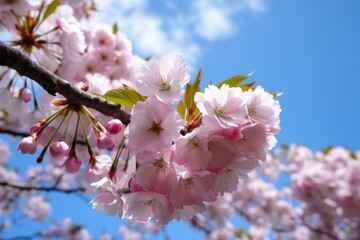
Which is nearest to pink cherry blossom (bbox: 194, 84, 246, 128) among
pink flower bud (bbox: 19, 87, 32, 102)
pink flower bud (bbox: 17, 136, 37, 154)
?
pink flower bud (bbox: 17, 136, 37, 154)

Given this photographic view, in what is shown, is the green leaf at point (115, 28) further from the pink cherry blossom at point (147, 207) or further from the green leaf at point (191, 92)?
the pink cherry blossom at point (147, 207)

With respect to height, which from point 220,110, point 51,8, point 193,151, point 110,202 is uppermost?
point 51,8

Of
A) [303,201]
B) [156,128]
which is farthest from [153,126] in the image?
[303,201]

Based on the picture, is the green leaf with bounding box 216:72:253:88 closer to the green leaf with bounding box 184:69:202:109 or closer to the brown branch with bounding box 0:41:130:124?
the green leaf with bounding box 184:69:202:109

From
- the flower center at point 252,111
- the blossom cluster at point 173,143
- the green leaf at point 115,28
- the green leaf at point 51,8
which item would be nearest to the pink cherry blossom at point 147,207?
the blossom cluster at point 173,143

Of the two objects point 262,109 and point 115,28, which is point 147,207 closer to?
point 262,109
